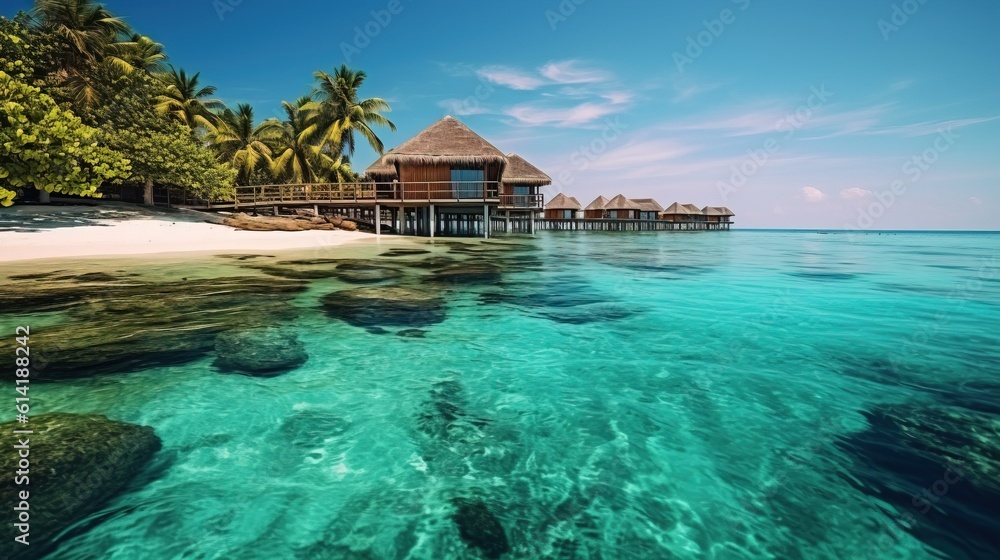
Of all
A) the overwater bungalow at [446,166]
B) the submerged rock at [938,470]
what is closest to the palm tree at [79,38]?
the overwater bungalow at [446,166]

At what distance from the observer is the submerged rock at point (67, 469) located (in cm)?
223

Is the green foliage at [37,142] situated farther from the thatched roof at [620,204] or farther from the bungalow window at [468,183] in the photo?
the thatched roof at [620,204]

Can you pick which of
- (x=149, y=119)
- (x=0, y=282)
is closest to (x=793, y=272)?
(x=0, y=282)

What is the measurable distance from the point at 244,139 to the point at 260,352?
34.6 meters

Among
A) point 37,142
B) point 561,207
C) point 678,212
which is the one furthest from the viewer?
point 678,212

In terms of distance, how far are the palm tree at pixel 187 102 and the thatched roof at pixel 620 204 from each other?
1767 inches

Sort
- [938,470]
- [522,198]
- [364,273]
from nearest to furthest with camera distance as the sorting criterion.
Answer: [938,470] < [364,273] < [522,198]

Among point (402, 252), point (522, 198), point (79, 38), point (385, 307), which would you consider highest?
point (79, 38)

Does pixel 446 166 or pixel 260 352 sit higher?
pixel 446 166

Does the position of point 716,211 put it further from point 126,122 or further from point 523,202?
point 126,122

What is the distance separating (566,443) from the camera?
11.1 feet

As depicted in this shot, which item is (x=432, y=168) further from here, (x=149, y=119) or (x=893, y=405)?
(x=893, y=405)

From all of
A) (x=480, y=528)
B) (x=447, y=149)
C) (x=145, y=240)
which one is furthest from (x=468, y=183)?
(x=480, y=528)

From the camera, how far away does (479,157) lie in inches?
921
